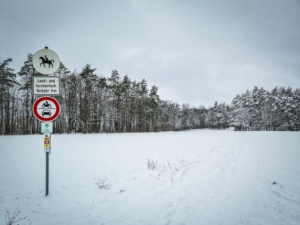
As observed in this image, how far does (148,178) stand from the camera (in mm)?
5621

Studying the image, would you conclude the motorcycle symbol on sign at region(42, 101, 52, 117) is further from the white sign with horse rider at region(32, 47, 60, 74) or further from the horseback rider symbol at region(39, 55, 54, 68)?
the horseback rider symbol at region(39, 55, 54, 68)

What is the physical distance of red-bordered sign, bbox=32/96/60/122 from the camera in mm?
3836

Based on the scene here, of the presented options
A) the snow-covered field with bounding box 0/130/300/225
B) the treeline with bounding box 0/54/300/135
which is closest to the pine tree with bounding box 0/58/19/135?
the treeline with bounding box 0/54/300/135

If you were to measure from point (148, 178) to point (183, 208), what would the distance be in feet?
7.20

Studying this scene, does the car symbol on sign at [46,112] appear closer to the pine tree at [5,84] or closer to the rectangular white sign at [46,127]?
the rectangular white sign at [46,127]

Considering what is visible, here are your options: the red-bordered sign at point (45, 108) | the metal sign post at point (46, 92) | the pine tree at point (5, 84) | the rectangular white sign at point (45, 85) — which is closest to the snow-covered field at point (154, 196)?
the metal sign post at point (46, 92)

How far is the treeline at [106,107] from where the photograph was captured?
95.4 feet

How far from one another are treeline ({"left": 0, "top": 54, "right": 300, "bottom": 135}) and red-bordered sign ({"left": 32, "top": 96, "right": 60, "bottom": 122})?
94.7 feet

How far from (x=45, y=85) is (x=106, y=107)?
106ft

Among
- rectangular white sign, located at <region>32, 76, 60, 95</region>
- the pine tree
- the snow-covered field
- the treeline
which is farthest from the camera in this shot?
the treeline

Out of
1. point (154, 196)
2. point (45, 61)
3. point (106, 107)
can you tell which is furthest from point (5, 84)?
point (154, 196)

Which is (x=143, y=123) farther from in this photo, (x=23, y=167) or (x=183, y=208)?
(x=183, y=208)

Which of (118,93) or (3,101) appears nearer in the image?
(3,101)

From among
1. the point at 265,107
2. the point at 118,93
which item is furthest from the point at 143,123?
the point at 265,107
